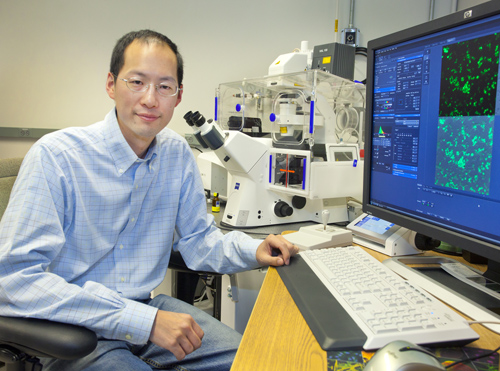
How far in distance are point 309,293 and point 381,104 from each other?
1.88 feet

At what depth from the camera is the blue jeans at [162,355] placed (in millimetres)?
874

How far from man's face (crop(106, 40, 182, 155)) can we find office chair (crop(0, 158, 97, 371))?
548 mm

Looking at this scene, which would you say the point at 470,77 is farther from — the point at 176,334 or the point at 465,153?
the point at 176,334

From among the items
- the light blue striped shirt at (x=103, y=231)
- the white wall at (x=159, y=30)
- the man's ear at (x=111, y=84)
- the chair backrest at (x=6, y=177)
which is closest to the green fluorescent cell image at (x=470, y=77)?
the light blue striped shirt at (x=103, y=231)

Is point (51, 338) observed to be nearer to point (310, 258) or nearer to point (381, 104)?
point (310, 258)

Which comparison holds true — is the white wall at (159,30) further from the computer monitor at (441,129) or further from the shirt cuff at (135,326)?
the shirt cuff at (135,326)

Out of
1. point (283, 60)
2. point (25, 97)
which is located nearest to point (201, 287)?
point (283, 60)

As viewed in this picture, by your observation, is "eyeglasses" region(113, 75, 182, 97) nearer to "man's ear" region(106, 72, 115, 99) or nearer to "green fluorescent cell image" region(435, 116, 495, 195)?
"man's ear" region(106, 72, 115, 99)

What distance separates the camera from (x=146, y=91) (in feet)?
3.47

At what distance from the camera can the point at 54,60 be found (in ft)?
9.09

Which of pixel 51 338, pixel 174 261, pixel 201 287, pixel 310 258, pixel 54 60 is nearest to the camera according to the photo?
pixel 51 338

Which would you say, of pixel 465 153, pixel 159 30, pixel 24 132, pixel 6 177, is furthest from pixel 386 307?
pixel 24 132

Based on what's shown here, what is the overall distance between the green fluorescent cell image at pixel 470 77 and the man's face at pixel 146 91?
0.70m

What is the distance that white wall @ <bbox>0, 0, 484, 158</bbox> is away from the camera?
272cm
